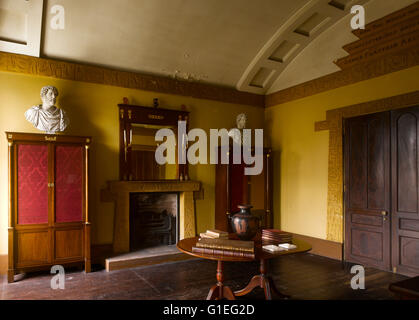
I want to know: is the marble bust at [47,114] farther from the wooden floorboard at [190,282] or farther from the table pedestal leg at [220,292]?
the table pedestal leg at [220,292]

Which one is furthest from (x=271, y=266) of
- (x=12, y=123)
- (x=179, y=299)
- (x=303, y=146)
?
(x=12, y=123)

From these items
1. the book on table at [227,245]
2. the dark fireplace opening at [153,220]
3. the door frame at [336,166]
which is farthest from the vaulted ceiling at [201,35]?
the book on table at [227,245]

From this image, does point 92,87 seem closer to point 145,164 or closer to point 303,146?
point 145,164

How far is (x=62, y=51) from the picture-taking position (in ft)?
16.5

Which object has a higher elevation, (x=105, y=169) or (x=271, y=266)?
(x=105, y=169)

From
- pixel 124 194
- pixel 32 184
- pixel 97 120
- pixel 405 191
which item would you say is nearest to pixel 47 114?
pixel 97 120

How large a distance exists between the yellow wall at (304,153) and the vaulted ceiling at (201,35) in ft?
1.88

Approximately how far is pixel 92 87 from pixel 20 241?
2567 millimetres

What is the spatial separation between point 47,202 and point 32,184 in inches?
12.3

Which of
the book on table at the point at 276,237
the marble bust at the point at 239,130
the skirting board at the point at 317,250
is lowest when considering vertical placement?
the skirting board at the point at 317,250

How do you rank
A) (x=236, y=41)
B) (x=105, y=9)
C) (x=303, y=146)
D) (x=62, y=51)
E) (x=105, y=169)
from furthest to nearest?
(x=303, y=146)
(x=236, y=41)
(x=105, y=169)
(x=62, y=51)
(x=105, y=9)

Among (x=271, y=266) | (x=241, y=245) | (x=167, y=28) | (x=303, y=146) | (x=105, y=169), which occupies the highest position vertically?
(x=167, y=28)

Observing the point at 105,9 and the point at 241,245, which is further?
the point at 105,9

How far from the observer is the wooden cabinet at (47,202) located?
4285 mm
